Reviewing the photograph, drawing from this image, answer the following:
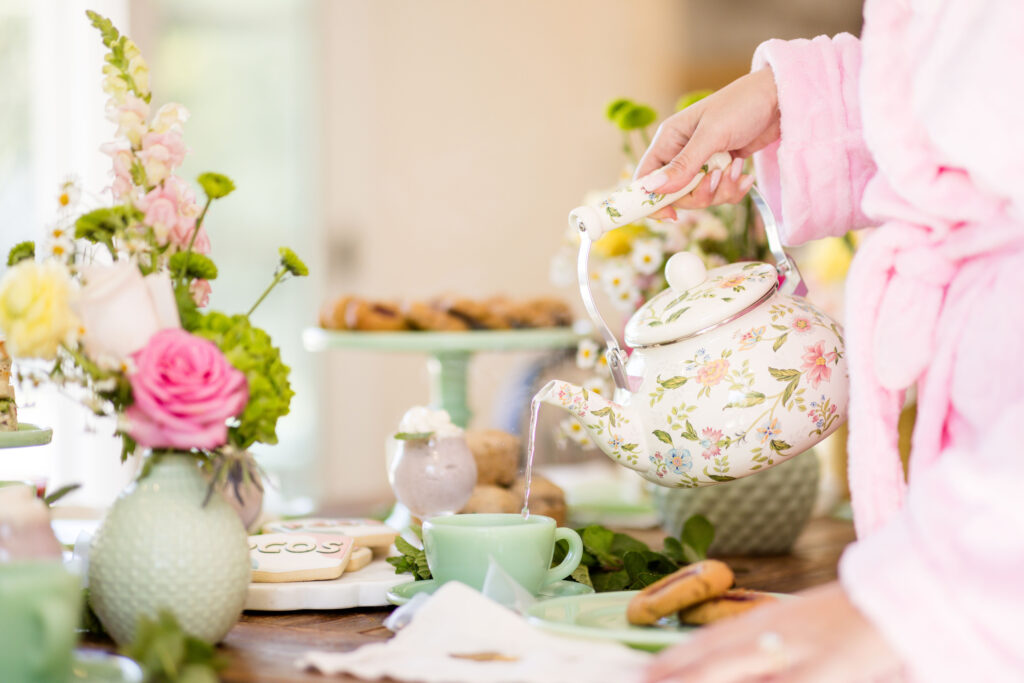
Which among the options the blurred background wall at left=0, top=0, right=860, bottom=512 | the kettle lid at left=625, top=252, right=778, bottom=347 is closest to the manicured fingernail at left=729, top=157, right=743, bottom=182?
the kettle lid at left=625, top=252, right=778, bottom=347

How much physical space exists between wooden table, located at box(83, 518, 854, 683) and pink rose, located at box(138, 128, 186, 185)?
34 cm

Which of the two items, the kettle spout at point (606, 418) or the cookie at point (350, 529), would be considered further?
Answer: the cookie at point (350, 529)

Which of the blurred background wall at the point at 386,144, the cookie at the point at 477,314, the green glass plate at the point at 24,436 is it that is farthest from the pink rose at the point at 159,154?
the blurred background wall at the point at 386,144

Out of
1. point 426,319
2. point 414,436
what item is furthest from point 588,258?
point 426,319

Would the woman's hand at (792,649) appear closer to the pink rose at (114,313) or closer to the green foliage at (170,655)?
the green foliage at (170,655)

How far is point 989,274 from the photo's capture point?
2.30 ft

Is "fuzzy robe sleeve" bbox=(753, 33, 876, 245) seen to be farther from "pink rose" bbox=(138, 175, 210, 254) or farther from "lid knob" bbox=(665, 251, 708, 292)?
"pink rose" bbox=(138, 175, 210, 254)

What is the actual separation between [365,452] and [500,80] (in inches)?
57.2

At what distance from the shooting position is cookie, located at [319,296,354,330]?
1.75m

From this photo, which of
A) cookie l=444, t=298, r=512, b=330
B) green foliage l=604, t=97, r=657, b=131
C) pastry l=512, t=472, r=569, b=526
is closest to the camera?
pastry l=512, t=472, r=569, b=526

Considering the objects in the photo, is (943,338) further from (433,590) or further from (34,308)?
(34,308)

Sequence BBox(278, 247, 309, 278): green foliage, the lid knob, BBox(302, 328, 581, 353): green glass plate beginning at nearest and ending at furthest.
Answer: BBox(278, 247, 309, 278): green foliage
the lid knob
BBox(302, 328, 581, 353): green glass plate

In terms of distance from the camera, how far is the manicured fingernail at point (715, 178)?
1.01 meters

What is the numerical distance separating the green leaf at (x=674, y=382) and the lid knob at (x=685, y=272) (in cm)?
9
